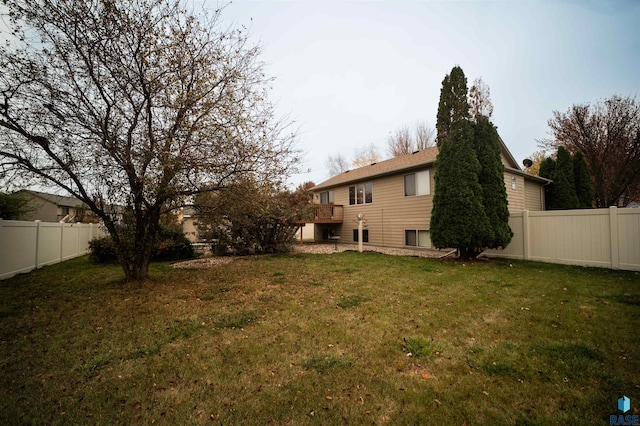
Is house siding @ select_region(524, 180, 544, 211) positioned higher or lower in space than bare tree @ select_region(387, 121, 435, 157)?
lower

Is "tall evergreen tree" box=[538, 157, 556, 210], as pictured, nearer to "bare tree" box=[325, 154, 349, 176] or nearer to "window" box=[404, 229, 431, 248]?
"window" box=[404, 229, 431, 248]

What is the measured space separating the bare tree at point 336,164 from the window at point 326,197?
1919 cm

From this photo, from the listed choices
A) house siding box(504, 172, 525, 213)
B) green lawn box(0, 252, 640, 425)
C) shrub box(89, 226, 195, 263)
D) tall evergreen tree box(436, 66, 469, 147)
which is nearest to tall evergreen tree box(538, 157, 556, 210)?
house siding box(504, 172, 525, 213)

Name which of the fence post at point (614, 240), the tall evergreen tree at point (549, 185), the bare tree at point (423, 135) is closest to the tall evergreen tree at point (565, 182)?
the tall evergreen tree at point (549, 185)

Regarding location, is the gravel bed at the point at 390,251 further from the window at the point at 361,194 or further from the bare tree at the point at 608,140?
Result: the bare tree at the point at 608,140

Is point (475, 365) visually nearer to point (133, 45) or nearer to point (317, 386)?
point (317, 386)

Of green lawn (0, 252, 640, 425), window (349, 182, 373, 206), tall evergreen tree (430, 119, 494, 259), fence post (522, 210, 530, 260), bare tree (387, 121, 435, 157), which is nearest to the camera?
green lawn (0, 252, 640, 425)

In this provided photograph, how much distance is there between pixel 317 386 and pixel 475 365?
1669 millimetres

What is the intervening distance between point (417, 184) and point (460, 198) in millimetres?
4023

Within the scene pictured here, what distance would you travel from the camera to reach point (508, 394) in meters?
2.34

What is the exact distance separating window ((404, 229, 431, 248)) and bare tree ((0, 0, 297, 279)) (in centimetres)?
930

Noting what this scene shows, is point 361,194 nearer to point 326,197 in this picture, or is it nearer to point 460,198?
point 326,197

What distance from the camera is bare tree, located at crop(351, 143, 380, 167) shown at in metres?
33.2

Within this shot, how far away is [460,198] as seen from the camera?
930cm
